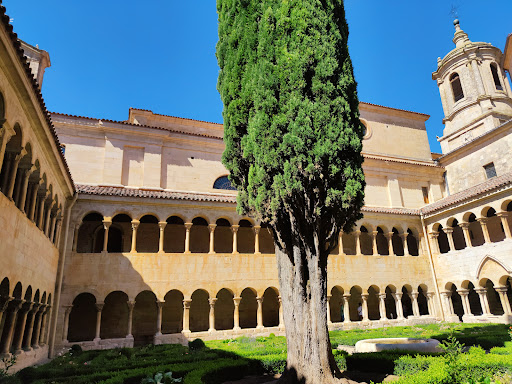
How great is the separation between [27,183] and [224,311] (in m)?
11.8

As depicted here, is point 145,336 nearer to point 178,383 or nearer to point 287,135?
point 178,383

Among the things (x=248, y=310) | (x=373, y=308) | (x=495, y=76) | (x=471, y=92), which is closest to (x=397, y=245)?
(x=373, y=308)

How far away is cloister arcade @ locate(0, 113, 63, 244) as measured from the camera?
7715 mm

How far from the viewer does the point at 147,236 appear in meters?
17.3

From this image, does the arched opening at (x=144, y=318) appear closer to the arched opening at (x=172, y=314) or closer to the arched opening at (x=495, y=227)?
the arched opening at (x=172, y=314)

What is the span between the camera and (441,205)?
1925cm

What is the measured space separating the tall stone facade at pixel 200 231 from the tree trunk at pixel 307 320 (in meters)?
5.85

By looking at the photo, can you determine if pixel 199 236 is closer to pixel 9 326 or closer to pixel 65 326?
pixel 65 326

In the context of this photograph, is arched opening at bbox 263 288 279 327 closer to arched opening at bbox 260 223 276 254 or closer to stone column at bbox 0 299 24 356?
arched opening at bbox 260 223 276 254

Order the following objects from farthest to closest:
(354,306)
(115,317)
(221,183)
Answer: (354,306), (221,183), (115,317)

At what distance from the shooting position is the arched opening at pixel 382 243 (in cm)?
2191

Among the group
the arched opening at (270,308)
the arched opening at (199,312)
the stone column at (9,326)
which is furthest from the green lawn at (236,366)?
the arched opening at (270,308)

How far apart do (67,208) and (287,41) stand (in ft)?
35.4

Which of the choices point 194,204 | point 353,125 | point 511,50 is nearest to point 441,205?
point 511,50
